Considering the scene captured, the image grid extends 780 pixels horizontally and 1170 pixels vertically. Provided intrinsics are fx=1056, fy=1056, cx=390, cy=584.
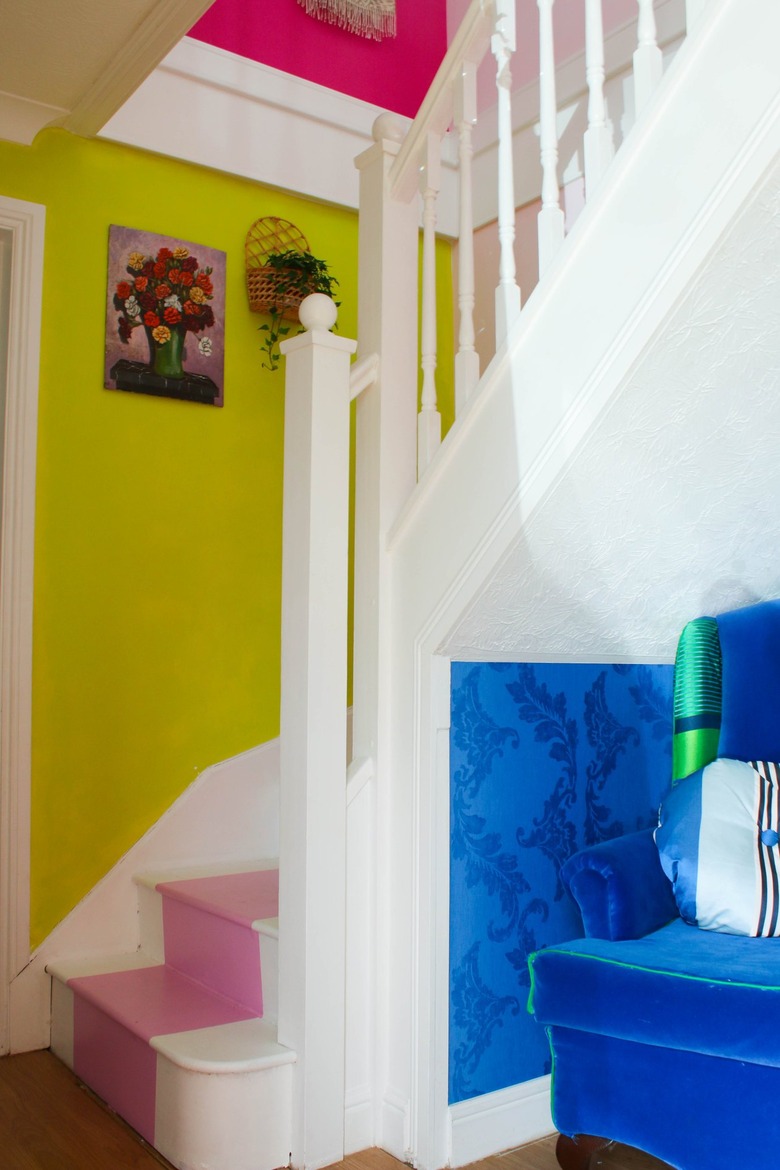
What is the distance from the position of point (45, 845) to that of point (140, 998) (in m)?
0.48

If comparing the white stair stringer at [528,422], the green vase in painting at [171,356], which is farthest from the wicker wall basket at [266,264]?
the white stair stringer at [528,422]

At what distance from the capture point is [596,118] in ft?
5.65

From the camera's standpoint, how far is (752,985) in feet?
5.19

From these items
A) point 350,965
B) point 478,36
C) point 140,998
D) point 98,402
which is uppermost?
point 478,36

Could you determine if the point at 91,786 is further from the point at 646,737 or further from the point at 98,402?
the point at 646,737

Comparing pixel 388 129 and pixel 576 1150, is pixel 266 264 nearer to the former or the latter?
pixel 388 129

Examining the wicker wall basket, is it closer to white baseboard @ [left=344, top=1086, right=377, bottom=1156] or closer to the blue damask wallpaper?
the blue damask wallpaper

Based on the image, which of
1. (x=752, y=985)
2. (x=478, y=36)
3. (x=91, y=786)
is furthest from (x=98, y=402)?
(x=752, y=985)

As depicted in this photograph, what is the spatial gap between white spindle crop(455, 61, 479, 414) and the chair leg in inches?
53.3

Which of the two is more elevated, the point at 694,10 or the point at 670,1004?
the point at 694,10

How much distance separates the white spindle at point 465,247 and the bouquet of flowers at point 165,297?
1.04 metres

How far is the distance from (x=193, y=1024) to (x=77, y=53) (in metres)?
2.05

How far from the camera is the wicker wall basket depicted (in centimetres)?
292

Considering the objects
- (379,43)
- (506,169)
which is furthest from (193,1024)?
(379,43)
